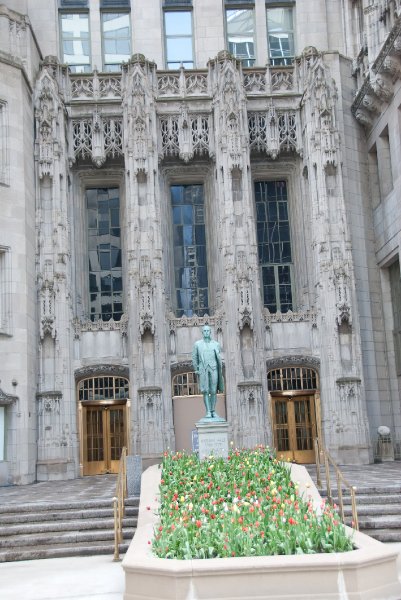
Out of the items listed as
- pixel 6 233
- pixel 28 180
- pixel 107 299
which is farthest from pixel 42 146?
pixel 107 299

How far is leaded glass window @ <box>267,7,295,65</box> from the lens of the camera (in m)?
30.4

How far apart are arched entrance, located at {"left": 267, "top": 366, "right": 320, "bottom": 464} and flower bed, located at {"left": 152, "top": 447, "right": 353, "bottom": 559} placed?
42.9 ft

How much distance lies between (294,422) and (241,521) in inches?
731

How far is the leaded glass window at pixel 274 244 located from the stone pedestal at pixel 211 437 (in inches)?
441

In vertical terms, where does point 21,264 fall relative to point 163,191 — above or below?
below

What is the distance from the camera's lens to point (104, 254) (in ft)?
95.9

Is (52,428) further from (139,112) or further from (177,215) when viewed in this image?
(139,112)

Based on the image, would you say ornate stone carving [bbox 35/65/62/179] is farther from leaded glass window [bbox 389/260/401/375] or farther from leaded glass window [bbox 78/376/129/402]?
leaded glass window [bbox 389/260/401/375]

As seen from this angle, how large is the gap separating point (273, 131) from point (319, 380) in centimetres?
978

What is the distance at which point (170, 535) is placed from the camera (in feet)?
30.3

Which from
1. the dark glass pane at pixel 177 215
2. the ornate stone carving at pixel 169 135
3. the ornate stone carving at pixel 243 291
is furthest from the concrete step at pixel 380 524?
the ornate stone carving at pixel 169 135

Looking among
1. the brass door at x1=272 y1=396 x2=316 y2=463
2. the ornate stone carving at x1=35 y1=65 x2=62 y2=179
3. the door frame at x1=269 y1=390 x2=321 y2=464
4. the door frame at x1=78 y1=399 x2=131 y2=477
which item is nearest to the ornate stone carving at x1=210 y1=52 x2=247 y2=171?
the ornate stone carving at x1=35 y1=65 x2=62 y2=179

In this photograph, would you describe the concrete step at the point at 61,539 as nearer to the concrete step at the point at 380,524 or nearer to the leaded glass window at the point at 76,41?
the concrete step at the point at 380,524

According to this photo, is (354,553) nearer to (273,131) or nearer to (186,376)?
(186,376)
